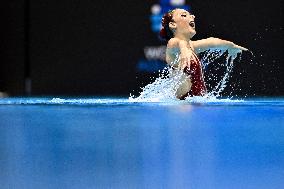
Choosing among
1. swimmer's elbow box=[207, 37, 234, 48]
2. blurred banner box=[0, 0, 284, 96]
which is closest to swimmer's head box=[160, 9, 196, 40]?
swimmer's elbow box=[207, 37, 234, 48]

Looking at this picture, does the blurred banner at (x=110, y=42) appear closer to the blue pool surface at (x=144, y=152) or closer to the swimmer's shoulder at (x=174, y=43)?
the swimmer's shoulder at (x=174, y=43)

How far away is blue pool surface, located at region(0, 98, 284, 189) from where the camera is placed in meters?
0.77

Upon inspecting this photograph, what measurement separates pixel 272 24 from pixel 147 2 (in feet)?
2.91

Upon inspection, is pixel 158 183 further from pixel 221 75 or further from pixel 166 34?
pixel 221 75

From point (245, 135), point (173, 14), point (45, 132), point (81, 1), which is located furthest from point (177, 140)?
point (81, 1)

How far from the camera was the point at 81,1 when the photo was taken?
3.97 m

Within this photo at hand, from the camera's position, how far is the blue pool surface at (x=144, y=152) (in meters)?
0.77

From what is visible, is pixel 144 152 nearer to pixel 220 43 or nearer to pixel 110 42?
pixel 220 43

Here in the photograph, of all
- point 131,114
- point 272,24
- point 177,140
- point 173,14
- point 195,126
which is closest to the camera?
point 177,140

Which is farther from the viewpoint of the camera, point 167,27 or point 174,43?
point 167,27

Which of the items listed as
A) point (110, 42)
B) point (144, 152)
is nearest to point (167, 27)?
point (110, 42)

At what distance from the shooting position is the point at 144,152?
34.7 inches

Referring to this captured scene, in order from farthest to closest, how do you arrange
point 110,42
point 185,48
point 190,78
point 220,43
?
point 110,42 < point 220,43 < point 190,78 < point 185,48

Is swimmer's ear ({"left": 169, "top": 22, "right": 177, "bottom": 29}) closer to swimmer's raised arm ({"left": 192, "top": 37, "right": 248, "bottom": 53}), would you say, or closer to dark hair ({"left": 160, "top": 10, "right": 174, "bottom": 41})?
dark hair ({"left": 160, "top": 10, "right": 174, "bottom": 41})
